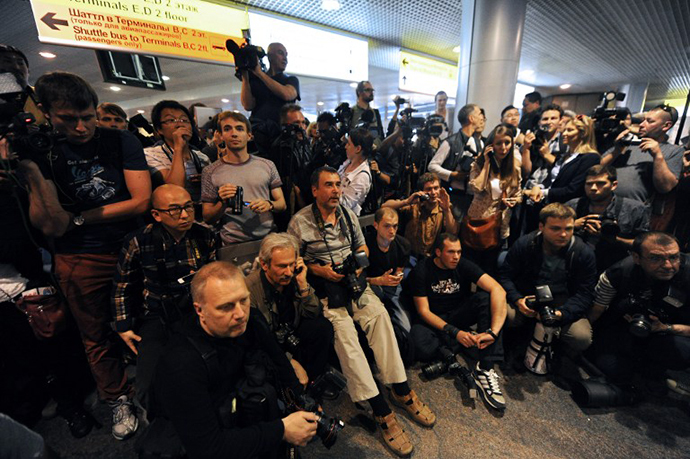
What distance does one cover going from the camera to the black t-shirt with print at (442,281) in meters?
2.52

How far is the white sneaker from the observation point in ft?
5.90

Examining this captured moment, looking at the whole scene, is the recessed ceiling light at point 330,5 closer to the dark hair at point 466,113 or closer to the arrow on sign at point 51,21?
the dark hair at point 466,113

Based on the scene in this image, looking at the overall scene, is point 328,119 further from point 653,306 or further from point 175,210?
point 653,306

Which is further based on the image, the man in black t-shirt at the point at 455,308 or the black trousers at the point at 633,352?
the man in black t-shirt at the point at 455,308

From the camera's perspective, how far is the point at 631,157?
2.69 metres

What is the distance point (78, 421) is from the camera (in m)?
1.87

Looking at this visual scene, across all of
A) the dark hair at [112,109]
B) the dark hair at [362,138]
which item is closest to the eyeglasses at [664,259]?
the dark hair at [362,138]

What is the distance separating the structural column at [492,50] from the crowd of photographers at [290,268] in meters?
1.13

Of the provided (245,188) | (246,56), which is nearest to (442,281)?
(245,188)

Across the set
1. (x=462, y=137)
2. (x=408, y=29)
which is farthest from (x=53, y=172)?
(x=408, y=29)

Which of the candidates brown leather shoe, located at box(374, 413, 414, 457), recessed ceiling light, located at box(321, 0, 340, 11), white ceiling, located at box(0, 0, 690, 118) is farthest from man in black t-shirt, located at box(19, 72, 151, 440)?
recessed ceiling light, located at box(321, 0, 340, 11)

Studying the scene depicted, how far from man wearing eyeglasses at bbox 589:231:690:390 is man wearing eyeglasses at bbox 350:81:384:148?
2.54 m

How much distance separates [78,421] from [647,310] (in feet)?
13.3

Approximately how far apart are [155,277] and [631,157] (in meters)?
4.15
